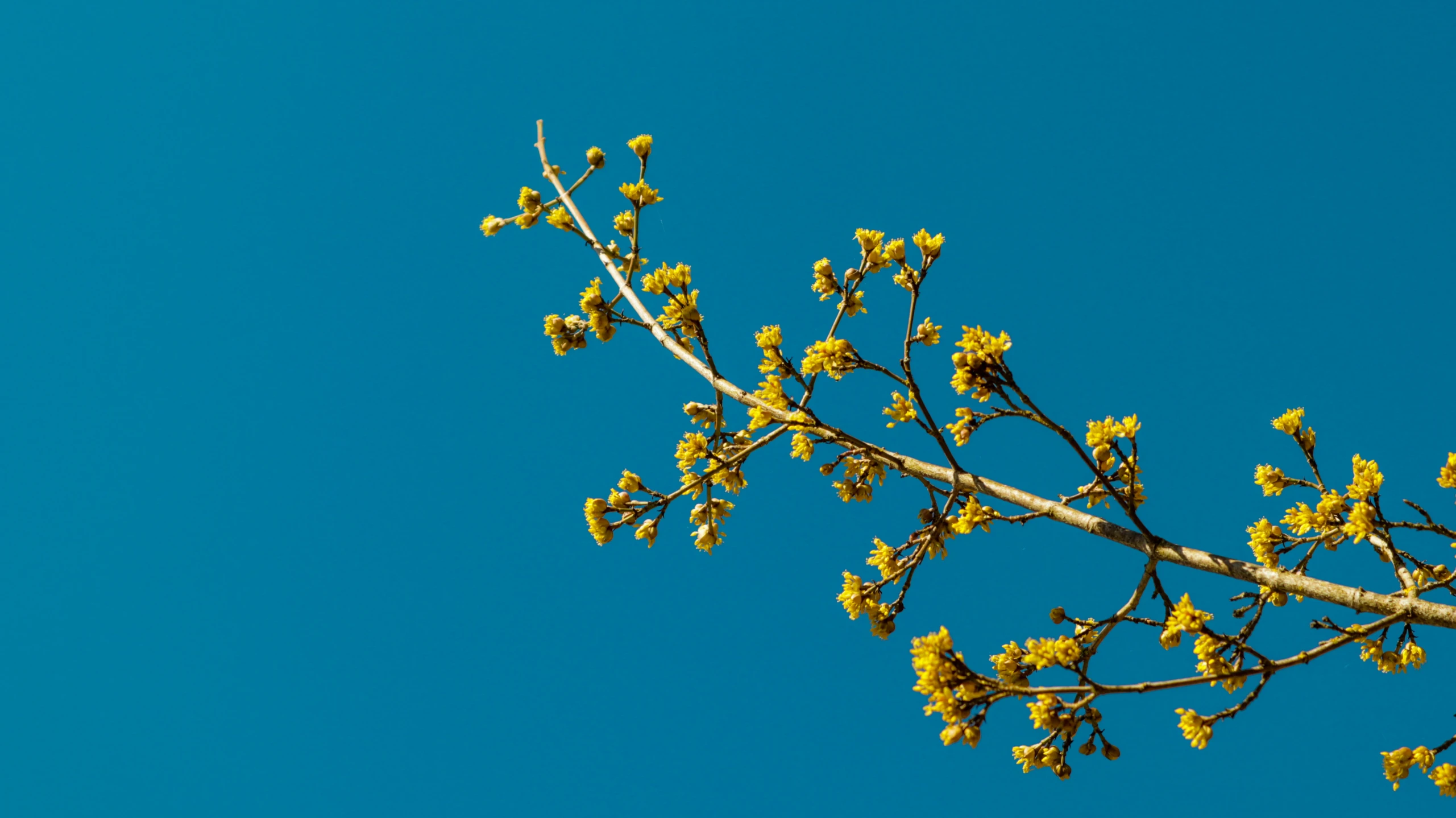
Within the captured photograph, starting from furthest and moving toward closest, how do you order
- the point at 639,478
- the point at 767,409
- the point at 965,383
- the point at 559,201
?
the point at 559,201, the point at 639,478, the point at 767,409, the point at 965,383

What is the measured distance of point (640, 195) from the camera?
6309mm

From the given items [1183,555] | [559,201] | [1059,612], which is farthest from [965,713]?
[559,201]

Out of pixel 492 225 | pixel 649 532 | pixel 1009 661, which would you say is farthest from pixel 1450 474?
pixel 492 225

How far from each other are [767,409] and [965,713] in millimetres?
2064

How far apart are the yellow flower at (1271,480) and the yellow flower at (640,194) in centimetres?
421

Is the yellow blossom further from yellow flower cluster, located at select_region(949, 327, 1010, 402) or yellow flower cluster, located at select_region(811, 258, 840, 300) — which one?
yellow flower cluster, located at select_region(949, 327, 1010, 402)

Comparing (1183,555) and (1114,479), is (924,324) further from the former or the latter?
(1183,555)

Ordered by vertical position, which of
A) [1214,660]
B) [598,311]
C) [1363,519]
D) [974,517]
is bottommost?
[1214,660]

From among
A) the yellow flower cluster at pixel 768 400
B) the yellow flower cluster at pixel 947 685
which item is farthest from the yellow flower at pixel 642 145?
the yellow flower cluster at pixel 947 685

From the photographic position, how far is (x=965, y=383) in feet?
14.0

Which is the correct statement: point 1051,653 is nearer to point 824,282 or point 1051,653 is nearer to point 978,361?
point 978,361

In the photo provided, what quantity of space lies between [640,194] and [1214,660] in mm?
4546

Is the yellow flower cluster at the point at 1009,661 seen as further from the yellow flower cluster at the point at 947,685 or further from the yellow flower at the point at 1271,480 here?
the yellow flower at the point at 1271,480

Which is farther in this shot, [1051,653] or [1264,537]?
[1264,537]
